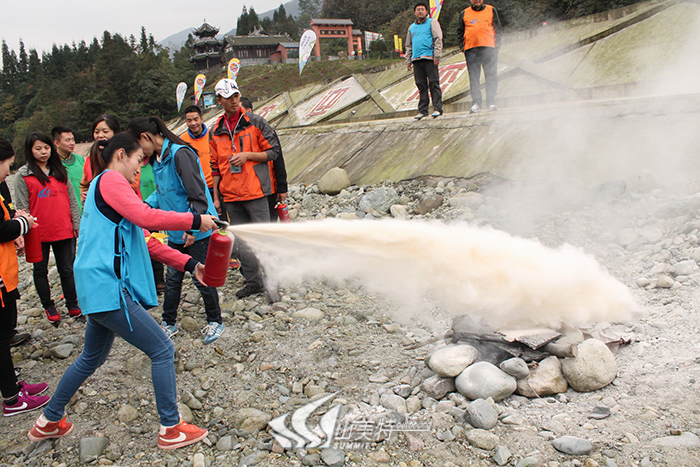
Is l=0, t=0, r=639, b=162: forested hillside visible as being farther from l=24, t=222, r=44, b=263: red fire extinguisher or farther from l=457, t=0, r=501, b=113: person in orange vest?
Answer: l=24, t=222, r=44, b=263: red fire extinguisher

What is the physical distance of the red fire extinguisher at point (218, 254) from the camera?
11.7 feet

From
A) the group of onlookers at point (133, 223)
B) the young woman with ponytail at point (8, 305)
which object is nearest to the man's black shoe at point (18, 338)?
the group of onlookers at point (133, 223)

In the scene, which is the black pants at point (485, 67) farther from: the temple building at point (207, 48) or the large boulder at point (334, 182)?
the temple building at point (207, 48)

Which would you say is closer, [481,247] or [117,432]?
[117,432]

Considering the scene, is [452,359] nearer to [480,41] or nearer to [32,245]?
[32,245]

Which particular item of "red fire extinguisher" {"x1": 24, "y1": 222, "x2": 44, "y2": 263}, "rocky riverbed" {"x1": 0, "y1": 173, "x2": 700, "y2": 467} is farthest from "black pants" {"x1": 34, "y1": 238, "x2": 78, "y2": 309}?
"red fire extinguisher" {"x1": 24, "y1": 222, "x2": 44, "y2": 263}

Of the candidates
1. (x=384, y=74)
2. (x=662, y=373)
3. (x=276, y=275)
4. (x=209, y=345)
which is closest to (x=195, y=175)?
(x=209, y=345)

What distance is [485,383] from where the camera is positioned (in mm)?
3594

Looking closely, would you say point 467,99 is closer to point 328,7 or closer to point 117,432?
point 117,432

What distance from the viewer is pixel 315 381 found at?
163 inches

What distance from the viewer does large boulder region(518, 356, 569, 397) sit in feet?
11.9

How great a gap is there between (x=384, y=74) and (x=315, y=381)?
51.8 feet

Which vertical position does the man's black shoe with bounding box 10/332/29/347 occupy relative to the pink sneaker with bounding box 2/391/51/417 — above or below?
above

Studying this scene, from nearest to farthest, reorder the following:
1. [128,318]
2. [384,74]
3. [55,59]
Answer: [128,318], [384,74], [55,59]
